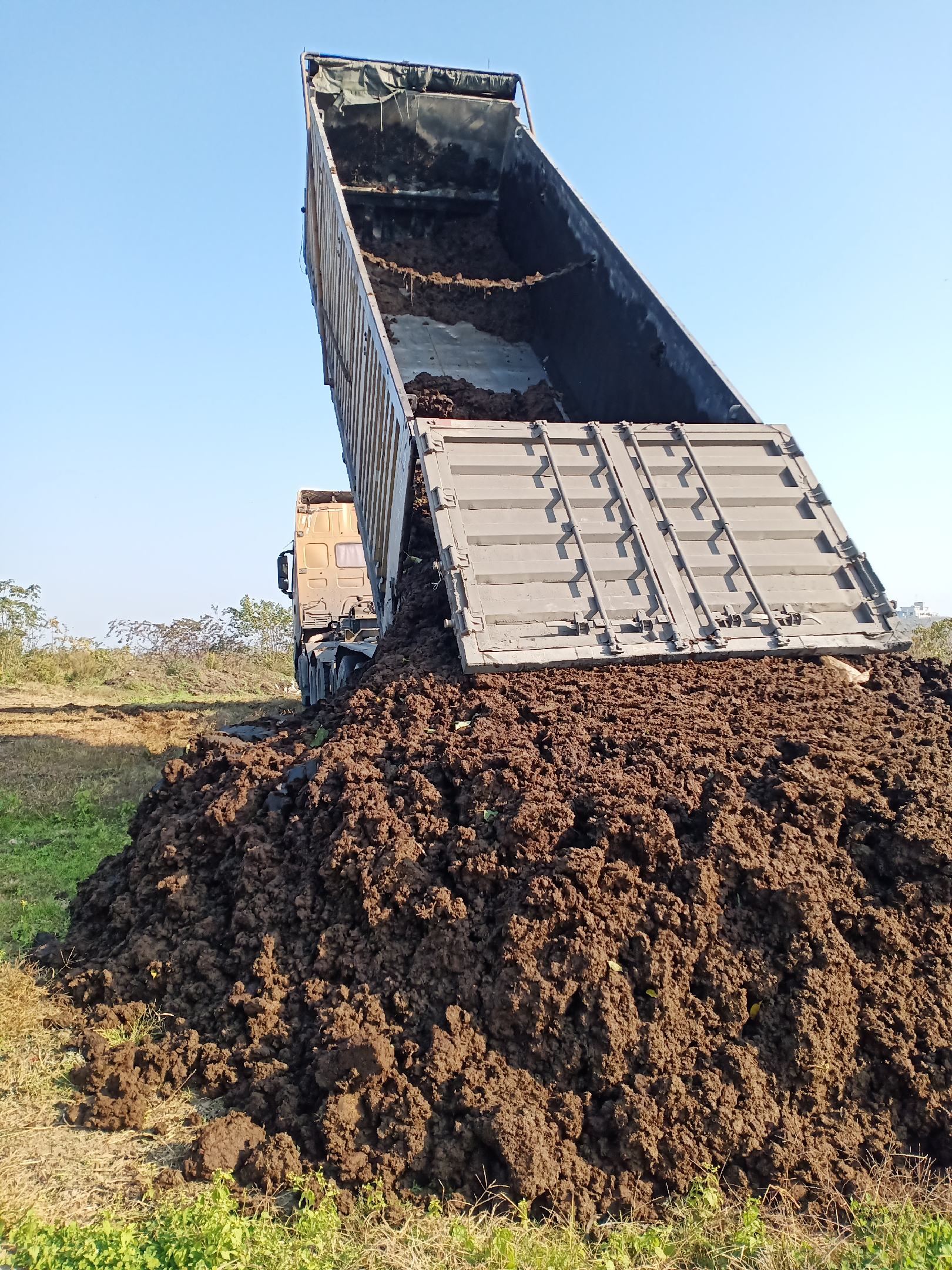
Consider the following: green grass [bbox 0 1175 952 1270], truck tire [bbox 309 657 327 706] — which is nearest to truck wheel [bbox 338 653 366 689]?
truck tire [bbox 309 657 327 706]

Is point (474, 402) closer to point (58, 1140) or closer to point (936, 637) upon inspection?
point (58, 1140)

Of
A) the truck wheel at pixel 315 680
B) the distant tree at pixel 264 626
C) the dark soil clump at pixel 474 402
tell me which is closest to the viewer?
the dark soil clump at pixel 474 402

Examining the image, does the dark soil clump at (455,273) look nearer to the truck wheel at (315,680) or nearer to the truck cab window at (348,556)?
the truck wheel at (315,680)

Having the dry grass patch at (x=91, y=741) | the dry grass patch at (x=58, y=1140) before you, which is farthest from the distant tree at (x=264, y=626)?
the dry grass patch at (x=58, y=1140)

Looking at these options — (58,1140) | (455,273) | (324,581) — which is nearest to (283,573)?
(324,581)

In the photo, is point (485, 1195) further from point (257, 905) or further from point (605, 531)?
point (605, 531)

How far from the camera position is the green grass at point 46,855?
4.77 metres

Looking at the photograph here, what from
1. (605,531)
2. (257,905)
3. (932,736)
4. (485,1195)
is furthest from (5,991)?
(932,736)

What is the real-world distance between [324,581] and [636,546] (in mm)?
6851

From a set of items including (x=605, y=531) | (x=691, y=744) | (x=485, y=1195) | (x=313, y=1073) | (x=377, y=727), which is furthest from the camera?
(x=605, y=531)

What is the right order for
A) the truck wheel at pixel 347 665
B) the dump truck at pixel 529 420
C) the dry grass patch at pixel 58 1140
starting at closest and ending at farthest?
1. the dry grass patch at pixel 58 1140
2. the dump truck at pixel 529 420
3. the truck wheel at pixel 347 665

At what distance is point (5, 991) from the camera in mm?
3654

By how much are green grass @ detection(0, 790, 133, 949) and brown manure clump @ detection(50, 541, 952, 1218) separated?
0.75 metres

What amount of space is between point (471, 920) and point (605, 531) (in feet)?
7.74
